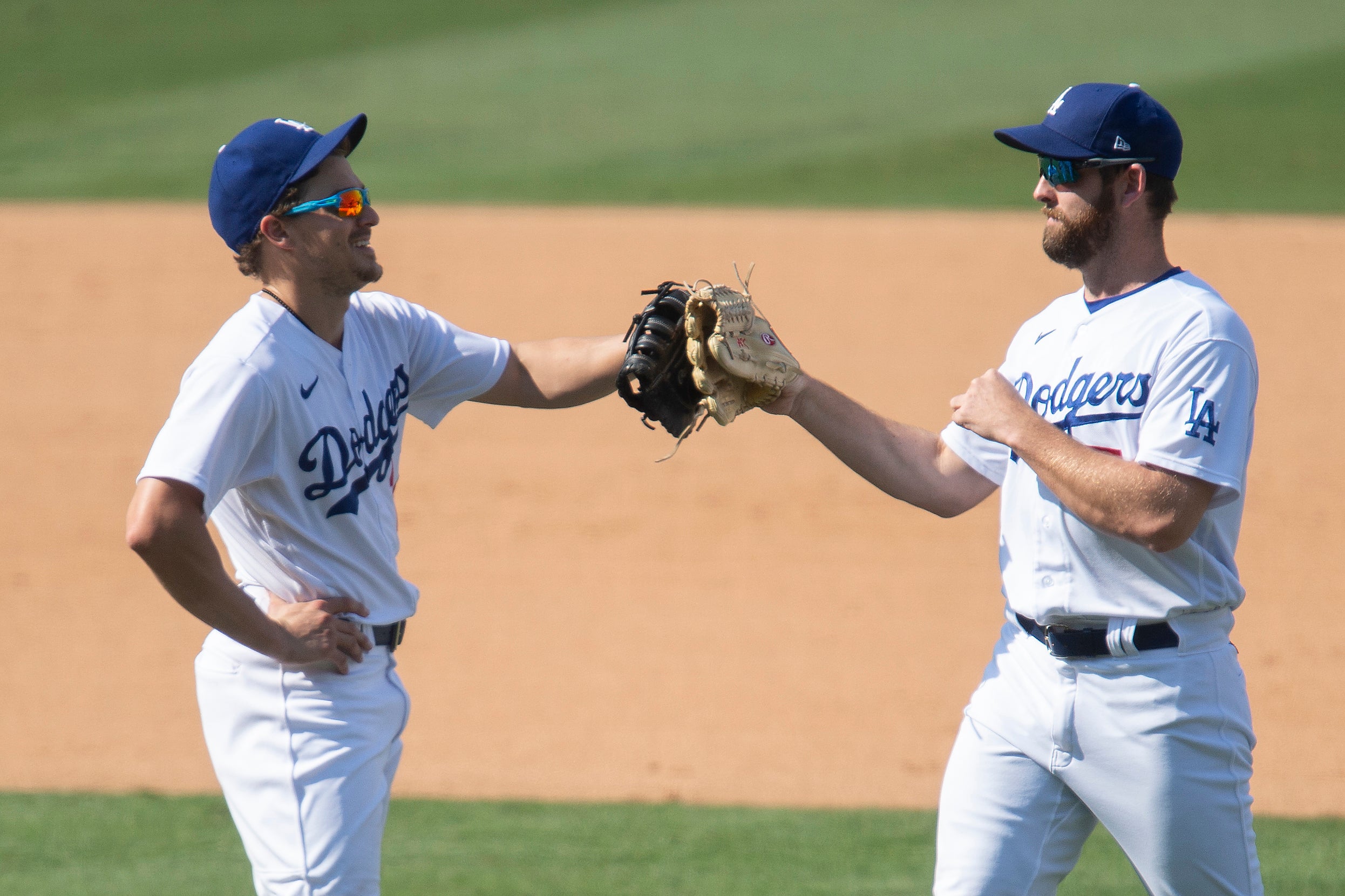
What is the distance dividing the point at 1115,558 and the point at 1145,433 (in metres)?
0.27

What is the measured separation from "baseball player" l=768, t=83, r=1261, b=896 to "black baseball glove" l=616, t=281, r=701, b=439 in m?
0.77

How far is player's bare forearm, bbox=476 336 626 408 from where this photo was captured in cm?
366

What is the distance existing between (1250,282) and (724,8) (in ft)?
48.1

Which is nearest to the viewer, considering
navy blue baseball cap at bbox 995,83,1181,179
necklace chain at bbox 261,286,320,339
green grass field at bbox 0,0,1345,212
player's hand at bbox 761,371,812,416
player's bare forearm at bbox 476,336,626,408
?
navy blue baseball cap at bbox 995,83,1181,179

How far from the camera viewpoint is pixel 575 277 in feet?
42.5

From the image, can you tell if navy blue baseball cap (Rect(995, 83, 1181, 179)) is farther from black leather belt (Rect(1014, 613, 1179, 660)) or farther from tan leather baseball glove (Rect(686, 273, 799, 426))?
black leather belt (Rect(1014, 613, 1179, 660))

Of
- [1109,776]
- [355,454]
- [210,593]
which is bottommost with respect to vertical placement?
[1109,776]

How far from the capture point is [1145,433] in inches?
110

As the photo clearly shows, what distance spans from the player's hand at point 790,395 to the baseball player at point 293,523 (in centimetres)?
90

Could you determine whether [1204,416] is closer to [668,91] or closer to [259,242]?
[259,242]

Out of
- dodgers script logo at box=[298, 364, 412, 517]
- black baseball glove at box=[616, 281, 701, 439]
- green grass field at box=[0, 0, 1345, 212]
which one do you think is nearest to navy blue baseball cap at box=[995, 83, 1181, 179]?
black baseball glove at box=[616, 281, 701, 439]

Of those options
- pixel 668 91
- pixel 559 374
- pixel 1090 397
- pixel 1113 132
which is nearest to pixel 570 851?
pixel 559 374

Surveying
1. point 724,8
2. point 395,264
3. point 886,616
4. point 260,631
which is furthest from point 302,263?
point 724,8

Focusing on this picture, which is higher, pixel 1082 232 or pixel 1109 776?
pixel 1082 232
